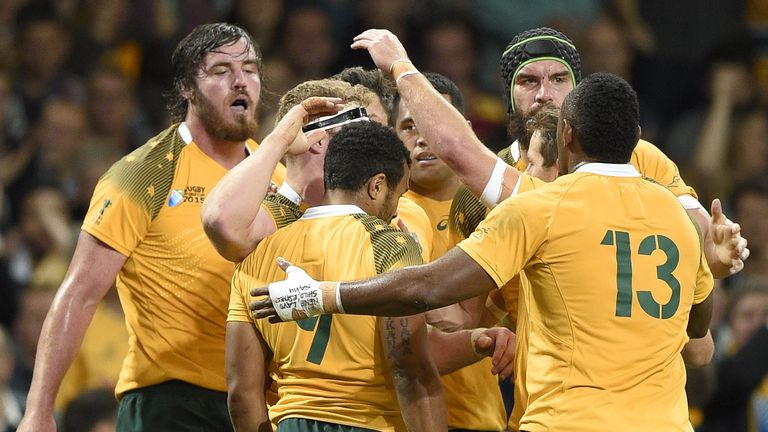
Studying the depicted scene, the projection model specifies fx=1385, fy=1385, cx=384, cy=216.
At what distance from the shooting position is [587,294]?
172 inches

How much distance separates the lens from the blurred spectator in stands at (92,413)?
23.5 feet

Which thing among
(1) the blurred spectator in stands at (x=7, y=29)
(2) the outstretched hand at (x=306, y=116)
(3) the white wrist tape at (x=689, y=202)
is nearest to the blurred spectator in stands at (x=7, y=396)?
(1) the blurred spectator in stands at (x=7, y=29)

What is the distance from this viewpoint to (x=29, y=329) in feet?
27.8

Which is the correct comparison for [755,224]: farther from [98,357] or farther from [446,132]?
[446,132]

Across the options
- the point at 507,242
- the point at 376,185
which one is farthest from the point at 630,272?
the point at 376,185

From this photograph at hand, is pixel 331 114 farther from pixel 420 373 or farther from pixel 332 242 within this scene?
pixel 420 373

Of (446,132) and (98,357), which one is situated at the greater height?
(446,132)

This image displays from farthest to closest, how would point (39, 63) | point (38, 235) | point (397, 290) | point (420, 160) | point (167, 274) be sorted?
point (39, 63)
point (38, 235)
point (420, 160)
point (167, 274)
point (397, 290)

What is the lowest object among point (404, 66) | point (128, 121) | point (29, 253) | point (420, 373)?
point (29, 253)

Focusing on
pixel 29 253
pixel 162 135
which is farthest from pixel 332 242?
pixel 29 253

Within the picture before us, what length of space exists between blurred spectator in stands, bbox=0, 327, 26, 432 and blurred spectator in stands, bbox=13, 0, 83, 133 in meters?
2.20

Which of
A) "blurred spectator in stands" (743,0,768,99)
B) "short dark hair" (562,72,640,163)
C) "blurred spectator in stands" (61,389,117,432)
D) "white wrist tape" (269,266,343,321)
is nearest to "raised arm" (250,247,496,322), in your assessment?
"white wrist tape" (269,266,343,321)

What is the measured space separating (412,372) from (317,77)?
5.95m

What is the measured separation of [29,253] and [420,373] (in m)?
5.34
